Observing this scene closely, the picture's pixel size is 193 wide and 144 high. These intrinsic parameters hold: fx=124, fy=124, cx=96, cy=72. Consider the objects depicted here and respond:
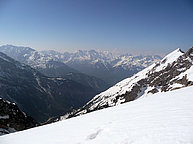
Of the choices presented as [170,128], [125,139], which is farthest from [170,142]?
[125,139]

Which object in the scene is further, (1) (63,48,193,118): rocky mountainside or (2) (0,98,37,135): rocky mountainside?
(1) (63,48,193,118): rocky mountainside

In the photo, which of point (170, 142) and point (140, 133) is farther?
point (140, 133)

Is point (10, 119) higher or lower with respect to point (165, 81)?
higher

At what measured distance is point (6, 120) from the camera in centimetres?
3428

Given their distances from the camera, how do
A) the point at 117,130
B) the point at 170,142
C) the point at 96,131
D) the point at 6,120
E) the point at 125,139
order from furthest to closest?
the point at 6,120 → the point at 96,131 → the point at 117,130 → the point at 125,139 → the point at 170,142

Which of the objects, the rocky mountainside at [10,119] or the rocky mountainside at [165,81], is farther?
the rocky mountainside at [165,81]

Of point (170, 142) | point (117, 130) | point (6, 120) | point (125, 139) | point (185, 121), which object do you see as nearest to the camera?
point (170, 142)

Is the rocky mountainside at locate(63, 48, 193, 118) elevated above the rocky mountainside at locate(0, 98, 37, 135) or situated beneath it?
situated beneath

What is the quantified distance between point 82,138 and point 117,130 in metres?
2.04

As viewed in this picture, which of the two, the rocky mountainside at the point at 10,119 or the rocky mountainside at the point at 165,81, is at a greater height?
the rocky mountainside at the point at 10,119

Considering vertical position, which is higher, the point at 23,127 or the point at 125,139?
the point at 125,139

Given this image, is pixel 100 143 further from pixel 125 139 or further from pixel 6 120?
pixel 6 120

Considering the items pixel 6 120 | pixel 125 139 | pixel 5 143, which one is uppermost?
pixel 125 139

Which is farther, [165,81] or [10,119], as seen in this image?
[165,81]
